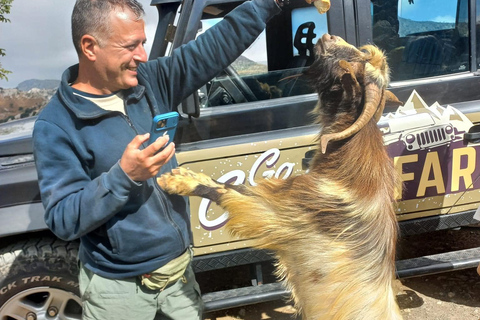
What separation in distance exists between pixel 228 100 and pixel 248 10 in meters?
0.94

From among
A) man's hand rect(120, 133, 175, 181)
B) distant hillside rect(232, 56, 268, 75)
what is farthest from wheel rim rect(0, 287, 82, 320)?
distant hillside rect(232, 56, 268, 75)

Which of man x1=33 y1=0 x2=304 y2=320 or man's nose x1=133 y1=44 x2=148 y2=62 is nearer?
man x1=33 y1=0 x2=304 y2=320

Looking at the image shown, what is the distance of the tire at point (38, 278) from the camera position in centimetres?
270

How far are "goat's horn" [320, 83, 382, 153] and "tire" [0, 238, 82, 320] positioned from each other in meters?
1.74

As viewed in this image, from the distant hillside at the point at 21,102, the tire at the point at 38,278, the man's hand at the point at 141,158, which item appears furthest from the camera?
the distant hillside at the point at 21,102

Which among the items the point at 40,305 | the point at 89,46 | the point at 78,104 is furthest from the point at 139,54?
the point at 40,305

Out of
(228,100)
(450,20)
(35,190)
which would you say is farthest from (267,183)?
(450,20)

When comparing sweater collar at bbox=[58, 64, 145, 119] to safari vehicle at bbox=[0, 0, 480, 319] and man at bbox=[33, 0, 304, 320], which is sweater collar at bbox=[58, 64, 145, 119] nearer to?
man at bbox=[33, 0, 304, 320]

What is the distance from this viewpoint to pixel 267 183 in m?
2.44

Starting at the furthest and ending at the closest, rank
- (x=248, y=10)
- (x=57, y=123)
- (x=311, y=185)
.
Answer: (x=311, y=185) → (x=248, y=10) → (x=57, y=123)

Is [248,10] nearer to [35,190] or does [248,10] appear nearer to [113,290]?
[113,290]

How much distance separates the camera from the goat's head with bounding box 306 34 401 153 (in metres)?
2.13

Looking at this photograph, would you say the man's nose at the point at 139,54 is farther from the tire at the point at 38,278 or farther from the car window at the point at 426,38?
the car window at the point at 426,38

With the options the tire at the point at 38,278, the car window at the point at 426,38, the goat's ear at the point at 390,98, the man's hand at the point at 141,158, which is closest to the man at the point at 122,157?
the man's hand at the point at 141,158
